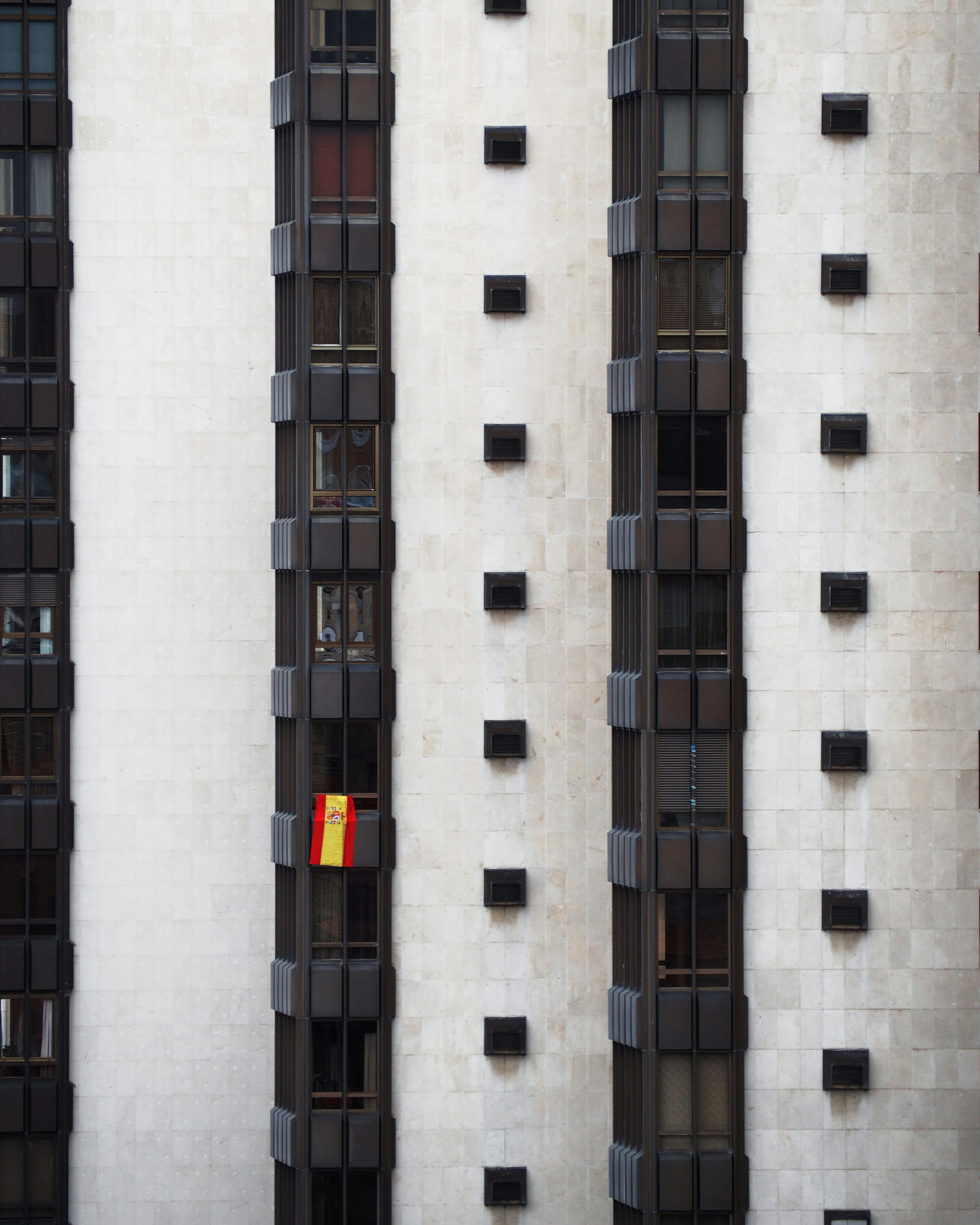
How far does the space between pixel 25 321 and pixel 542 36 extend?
1674 cm

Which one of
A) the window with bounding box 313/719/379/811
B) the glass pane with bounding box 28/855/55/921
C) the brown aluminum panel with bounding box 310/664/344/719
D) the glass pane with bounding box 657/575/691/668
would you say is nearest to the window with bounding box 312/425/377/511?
the brown aluminum panel with bounding box 310/664/344/719

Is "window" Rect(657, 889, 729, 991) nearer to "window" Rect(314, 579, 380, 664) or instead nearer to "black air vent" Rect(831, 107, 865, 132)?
"window" Rect(314, 579, 380, 664)

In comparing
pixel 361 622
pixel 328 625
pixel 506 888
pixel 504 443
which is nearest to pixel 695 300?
pixel 504 443

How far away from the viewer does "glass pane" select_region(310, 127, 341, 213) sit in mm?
36594

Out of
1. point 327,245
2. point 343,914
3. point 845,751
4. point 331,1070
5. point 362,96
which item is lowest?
point 331,1070

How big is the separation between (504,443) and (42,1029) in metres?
21.4

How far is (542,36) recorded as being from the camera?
36.9m

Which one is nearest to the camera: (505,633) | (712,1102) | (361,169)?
→ (712,1102)

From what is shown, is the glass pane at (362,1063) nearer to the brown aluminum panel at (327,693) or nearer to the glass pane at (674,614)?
the brown aluminum panel at (327,693)

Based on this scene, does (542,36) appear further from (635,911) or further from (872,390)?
(635,911)

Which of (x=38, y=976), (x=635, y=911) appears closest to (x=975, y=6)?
(x=635, y=911)

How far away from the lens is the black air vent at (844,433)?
3603 cm

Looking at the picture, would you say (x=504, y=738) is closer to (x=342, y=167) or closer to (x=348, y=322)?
(x=348, y=322)

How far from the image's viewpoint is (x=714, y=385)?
118ft
